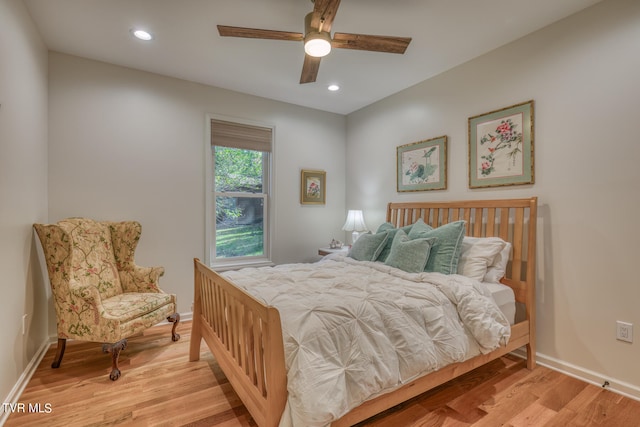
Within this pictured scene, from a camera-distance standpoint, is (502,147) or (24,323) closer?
(24,323)

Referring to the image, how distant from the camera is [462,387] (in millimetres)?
2139

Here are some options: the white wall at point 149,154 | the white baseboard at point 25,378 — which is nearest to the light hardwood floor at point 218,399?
the white baseboard at point 25,378

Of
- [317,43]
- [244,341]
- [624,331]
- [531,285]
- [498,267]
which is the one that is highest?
[317,43]

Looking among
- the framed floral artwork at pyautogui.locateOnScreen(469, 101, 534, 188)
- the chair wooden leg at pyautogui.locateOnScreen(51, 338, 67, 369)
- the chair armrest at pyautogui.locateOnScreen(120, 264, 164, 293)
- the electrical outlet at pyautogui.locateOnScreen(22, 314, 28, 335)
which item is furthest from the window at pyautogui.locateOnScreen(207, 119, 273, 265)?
the framed floral artwork at pyautogui.locateOnScreen(469, 101, 534, 188)

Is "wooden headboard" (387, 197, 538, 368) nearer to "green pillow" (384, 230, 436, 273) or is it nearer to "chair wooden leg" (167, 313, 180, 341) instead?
"green pillow" (384, 230, 436, 273)

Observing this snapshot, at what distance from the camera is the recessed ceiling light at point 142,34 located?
99.4 inches

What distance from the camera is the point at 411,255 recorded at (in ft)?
8.36

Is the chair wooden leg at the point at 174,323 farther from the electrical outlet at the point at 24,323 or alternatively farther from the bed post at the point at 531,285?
the bed post at the point at 531,285

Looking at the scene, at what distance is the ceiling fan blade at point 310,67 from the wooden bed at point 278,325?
1649 millimetres

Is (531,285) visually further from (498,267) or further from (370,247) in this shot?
(370,247)

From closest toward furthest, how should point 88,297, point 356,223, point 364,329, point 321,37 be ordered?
point 364,329
point 321,37
point 88,297
point 356,223

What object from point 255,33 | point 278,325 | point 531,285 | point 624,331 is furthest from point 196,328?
point 624,331

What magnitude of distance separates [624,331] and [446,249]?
1.22m

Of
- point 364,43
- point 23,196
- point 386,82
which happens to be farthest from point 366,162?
point 23,196
